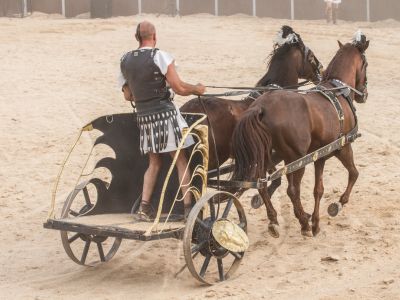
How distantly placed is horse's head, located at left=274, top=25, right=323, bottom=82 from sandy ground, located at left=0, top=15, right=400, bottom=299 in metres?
1.54

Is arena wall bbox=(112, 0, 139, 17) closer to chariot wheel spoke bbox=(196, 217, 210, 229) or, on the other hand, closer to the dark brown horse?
the dark brown horse

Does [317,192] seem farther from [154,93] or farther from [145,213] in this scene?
[154,93]

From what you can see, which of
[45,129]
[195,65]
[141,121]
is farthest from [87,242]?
[195,65]

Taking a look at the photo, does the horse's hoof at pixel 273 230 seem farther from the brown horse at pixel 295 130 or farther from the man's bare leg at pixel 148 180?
the man's bare leg at pixel 148 180

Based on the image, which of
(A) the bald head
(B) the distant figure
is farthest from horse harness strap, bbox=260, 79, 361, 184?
(B) the distant figure

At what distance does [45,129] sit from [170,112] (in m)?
7.31

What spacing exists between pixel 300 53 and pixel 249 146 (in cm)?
207

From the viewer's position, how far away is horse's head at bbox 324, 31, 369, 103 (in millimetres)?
10867

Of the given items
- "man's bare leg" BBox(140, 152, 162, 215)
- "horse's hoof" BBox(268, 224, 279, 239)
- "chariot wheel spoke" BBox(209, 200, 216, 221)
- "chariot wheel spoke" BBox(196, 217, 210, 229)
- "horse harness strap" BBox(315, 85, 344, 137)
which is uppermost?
"horse harness strap" BBox(315, 85, 344, 137)

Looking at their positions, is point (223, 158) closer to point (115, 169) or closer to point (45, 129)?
point (115, 169)

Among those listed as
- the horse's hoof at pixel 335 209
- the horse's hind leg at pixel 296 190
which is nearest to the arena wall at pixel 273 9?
the horse's hoof at pixel 335 209

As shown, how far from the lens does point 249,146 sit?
9289 millimetres

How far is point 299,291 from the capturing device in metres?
8.32

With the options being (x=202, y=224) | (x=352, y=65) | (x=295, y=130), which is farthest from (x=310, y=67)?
(x=202, y=224)
